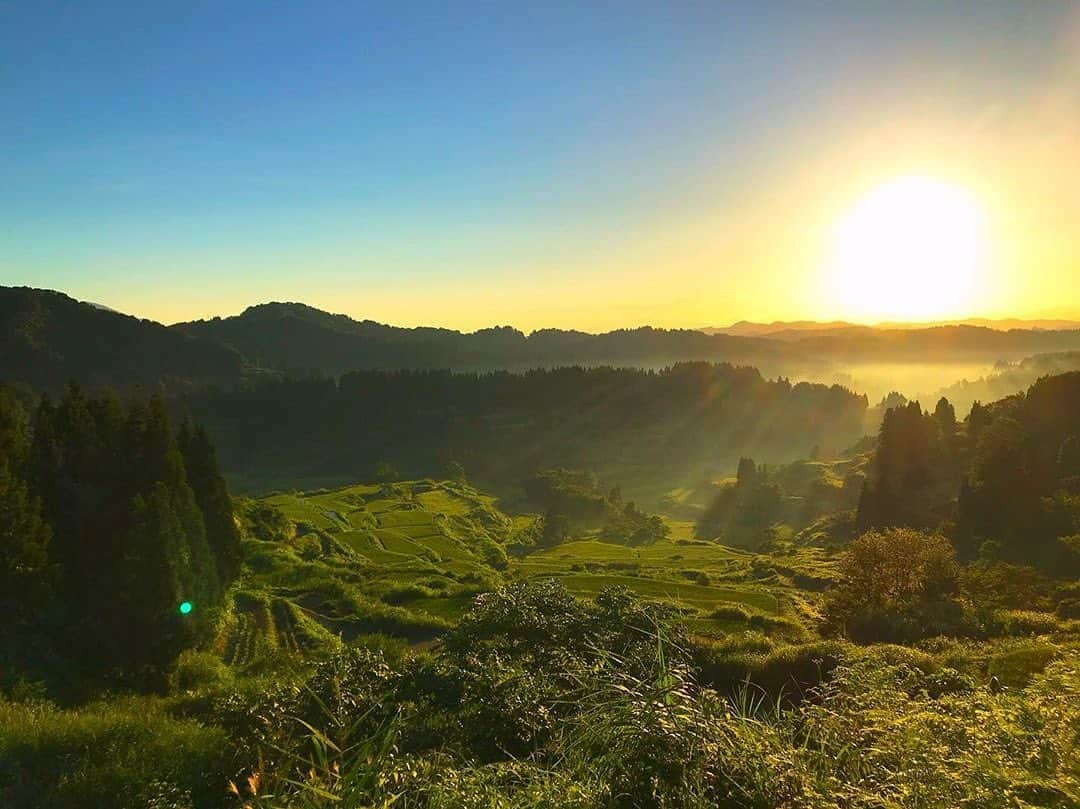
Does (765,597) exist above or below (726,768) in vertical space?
below

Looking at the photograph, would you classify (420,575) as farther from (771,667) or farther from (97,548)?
(771,667)

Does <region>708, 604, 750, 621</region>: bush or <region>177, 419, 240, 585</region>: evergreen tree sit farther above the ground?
<region>177, 419, 240, 585</region>: evergreen tree

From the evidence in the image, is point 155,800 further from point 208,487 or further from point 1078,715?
point 208,487

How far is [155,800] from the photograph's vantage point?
935 cm

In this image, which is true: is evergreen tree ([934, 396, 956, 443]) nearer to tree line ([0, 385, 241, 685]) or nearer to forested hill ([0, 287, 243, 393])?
tree line ([0, 385, 241, 685])

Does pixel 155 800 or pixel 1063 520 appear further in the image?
pixel 1063 520

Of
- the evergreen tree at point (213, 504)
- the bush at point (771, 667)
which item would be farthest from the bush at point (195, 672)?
the bush at point (771, 667)

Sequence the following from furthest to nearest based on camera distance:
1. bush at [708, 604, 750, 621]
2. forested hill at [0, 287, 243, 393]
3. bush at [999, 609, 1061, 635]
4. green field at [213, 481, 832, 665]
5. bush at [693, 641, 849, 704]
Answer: forested hill at [0, 287, 243, 393] → bush at [708, 604, 750, 621] → green field at [213, 481, 832, 665] → bush at [999, 609, 1061, 635] → bush at [693, 641, 849, 704]

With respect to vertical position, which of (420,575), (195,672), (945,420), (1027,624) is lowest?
(420,575)

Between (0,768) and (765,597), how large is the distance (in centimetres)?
4980

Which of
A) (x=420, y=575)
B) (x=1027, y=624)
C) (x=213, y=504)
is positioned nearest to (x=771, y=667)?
(x=1027, y=624)

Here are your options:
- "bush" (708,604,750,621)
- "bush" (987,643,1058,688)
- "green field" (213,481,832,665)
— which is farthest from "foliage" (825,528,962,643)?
"bush" (987,643,1058,688)

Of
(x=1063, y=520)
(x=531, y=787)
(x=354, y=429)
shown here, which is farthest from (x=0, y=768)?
(x=354, y=429)

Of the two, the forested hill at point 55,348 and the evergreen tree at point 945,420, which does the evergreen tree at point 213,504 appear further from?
the forested hill at point 55,348
